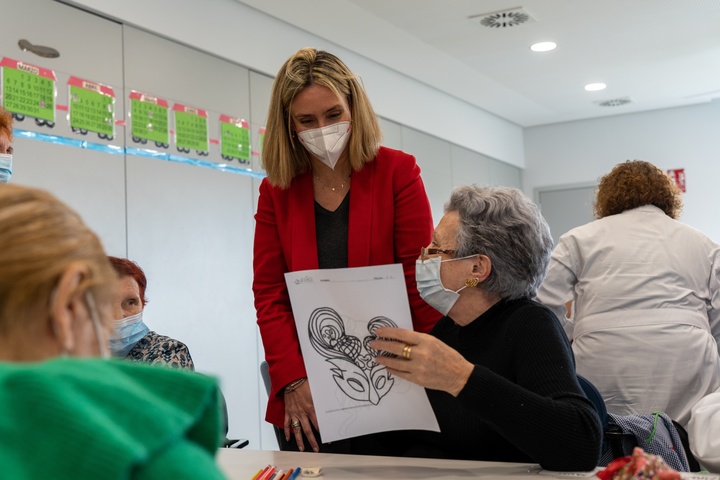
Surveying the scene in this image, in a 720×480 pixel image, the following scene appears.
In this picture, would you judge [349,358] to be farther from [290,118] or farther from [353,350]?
[290,118]

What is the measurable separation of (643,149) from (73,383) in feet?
28.0

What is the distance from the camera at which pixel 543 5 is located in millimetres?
5125

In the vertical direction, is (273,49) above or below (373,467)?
above

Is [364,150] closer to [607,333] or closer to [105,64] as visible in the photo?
[607,333]

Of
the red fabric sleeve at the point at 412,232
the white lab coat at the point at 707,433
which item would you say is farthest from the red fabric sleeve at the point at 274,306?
the white lab coat at the point at 707,433

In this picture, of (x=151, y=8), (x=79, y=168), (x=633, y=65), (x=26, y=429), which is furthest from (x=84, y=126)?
(x=633, y=65)

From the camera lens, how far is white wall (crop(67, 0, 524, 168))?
4047 mm

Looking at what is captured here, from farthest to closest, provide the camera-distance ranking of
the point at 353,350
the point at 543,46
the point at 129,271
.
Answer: the point at 543,46 < the point at 129,271 < the point at 353,350

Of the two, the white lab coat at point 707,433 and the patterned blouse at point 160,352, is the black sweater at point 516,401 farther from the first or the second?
the patterned blouse at point 160,352

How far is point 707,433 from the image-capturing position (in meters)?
1.69

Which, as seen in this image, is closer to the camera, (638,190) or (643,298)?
(643,298)

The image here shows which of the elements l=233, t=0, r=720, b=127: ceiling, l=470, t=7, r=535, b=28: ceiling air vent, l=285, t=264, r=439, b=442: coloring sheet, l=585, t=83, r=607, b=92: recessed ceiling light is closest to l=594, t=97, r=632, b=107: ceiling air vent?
l=233, t=0, r=720, b=127: ceiling

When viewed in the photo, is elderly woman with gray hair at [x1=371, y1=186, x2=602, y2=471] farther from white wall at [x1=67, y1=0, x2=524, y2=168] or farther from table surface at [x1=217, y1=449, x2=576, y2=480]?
white wall at [x1=67, y1=0, x2=524, y2=168]

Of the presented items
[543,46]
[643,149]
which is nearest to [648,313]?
[543,46]
